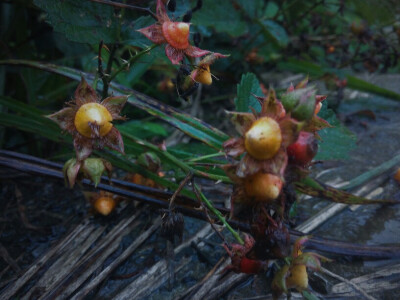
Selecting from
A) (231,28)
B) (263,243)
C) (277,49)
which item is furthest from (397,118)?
(263,243)

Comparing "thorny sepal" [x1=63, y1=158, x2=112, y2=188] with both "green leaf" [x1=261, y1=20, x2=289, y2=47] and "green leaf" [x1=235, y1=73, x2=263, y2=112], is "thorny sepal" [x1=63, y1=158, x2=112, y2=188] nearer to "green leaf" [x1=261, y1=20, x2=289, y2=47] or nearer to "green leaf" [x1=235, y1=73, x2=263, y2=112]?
"green leaf" [x1=235, y1=73, x2=263, y2=112]

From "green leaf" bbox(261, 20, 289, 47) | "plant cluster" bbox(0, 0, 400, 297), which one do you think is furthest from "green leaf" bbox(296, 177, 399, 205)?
"green leaf" bbox(261, 20, 289, 47)

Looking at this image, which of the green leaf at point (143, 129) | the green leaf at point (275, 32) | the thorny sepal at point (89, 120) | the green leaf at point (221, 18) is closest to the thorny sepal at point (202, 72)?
the thorny sepal at point (89, 120)

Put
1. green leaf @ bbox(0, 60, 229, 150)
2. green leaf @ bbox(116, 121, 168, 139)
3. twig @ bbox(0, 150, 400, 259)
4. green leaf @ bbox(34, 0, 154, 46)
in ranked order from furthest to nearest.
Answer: green leaf @ bbox(116, 121, 168, 139)
green leaf @ bbox(0, 60, 229, 150)
green leaf @ bbox(34, 0, 154, 46)
twig @ bbox(0, 150, 400, 259)

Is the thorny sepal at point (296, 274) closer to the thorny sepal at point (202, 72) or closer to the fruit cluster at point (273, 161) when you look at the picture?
the fruit cluster at point (273, 161)

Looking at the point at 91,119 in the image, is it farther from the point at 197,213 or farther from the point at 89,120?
the point at 197,213
